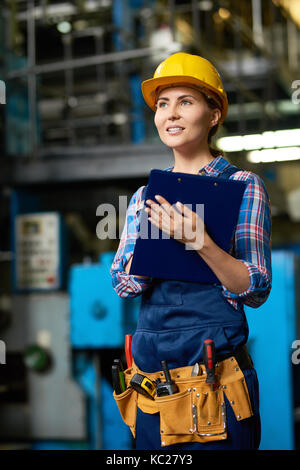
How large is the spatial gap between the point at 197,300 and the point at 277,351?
2.67 meters

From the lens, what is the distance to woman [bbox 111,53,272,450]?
1.66 m

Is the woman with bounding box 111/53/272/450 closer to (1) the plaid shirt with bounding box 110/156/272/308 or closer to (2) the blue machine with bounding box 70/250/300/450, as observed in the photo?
(1) the plaid shirt with bounding box 110/156/272/308

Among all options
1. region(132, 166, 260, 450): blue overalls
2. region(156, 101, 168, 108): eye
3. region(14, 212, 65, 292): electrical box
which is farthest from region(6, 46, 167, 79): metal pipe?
region(132, 166, 260, 450): blue overalls

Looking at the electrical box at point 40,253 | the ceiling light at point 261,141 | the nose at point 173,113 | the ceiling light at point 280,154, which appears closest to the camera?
the nose at point 173,113

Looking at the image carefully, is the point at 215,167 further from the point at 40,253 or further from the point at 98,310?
the point at 40,253

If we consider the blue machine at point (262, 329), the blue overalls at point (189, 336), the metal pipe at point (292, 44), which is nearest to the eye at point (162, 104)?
the blue overalls at point (189, 336)

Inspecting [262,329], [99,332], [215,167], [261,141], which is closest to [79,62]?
[261,141]

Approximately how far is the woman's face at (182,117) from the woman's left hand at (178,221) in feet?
0.97

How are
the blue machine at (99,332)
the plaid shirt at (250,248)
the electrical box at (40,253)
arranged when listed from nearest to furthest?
1. the plaid shirt at (250,248)
2. the blue machine at (99,332)
3. the electrical box at (40,253)

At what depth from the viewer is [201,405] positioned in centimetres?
168

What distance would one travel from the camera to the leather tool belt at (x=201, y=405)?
167cm

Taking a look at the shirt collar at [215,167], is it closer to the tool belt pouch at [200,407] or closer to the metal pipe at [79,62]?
the tool belt pouch at [200,407]

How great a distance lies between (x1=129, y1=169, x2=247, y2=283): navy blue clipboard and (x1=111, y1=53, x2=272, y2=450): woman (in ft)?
0.14
